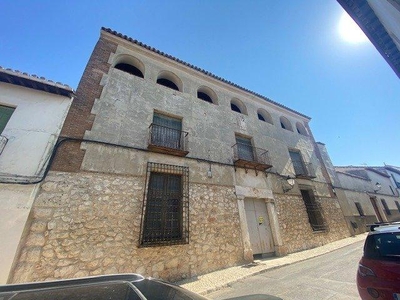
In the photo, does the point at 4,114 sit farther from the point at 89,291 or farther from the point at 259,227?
the point at 259,227

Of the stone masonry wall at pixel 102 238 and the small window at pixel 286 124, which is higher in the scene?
the small window at pixel 286 124

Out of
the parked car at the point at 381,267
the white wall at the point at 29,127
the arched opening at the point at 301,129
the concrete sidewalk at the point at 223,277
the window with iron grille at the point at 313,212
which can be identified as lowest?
the concrete sidewalk at the point at 223,277

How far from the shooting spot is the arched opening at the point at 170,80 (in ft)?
29.0

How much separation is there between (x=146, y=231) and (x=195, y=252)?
1683mm

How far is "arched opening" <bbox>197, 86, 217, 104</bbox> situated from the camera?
9.75 metres

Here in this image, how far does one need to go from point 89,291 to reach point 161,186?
494 centimetres

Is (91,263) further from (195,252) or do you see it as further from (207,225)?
(207,225)

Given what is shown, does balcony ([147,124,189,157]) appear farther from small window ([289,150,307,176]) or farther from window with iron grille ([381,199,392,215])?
window with iron grille ([381,199,392,215])

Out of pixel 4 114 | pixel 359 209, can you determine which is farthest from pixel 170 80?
pixel 359 209

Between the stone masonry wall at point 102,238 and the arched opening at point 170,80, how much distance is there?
548 cm

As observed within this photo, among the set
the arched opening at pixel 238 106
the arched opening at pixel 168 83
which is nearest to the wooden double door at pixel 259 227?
the arched opening at pixel 238 106

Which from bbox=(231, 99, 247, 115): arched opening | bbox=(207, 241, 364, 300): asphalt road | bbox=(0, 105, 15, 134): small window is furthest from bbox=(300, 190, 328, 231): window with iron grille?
bbox=(0, 105, 15, 134): small window

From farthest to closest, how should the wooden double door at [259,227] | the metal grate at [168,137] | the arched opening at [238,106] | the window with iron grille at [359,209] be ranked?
1. the window with iron grille at [359,209]
2. the arched opening at [238,106]
3. the wooden double door at [259,227]
4. the metal grate at [168,137]

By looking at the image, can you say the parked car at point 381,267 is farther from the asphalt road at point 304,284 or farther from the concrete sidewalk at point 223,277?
the concrete sidewalk at point 223,277
